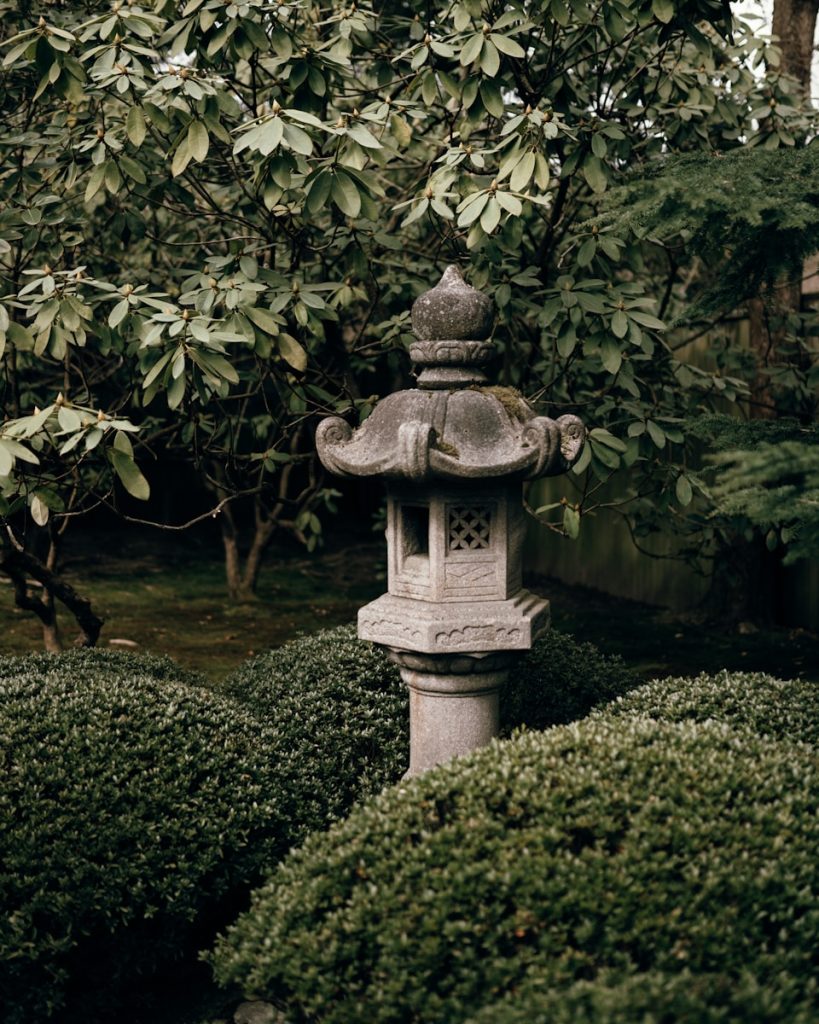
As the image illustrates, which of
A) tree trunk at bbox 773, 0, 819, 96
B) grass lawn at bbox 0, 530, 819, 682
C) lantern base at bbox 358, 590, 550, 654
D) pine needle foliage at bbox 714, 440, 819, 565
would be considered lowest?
grass lawn at bbox 0, 530, 819, 682

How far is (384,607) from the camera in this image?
4.23m

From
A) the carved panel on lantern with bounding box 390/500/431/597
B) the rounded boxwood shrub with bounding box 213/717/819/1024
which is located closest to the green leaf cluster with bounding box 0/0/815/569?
the carved panel on lantern with bounding box 390/500/431/597

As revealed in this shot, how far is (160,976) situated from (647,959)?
77.6 inches

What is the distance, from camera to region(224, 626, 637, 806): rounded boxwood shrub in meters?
4.59

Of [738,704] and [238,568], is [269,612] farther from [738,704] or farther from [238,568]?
[738,704]

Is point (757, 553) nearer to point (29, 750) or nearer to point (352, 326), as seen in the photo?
point (352, 326)

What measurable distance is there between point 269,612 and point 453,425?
17.6ft

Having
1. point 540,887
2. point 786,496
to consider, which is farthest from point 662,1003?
point 786,496

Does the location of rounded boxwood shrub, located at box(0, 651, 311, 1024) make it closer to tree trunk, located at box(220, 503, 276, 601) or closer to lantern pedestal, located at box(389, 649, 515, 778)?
lantern pedestal, located at box(389, 649, 515, 778)

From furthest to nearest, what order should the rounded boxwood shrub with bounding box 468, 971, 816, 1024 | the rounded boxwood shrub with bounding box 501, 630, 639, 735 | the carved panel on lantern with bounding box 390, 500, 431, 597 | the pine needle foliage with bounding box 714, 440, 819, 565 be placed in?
the rounded boxwood shrub with bounding box 501, 630, 639, 735, the carved panel on lantern with bounding box 390, 500, 431, 597, the pine needle foliage with bounding box 714, 440, 819, 565, the rounded boxwood shrub with bounding box 468, 971, 816, 1024

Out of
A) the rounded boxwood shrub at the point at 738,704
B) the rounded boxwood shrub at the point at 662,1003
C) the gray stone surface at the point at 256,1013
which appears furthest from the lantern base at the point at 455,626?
the rounded boxwood shrub at the point at 662,1003

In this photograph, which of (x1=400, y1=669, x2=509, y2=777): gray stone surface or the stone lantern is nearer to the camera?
the stone lantern

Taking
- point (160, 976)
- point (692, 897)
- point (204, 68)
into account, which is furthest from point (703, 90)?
point (160, 976)

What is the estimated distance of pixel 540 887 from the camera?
2.81 metres
